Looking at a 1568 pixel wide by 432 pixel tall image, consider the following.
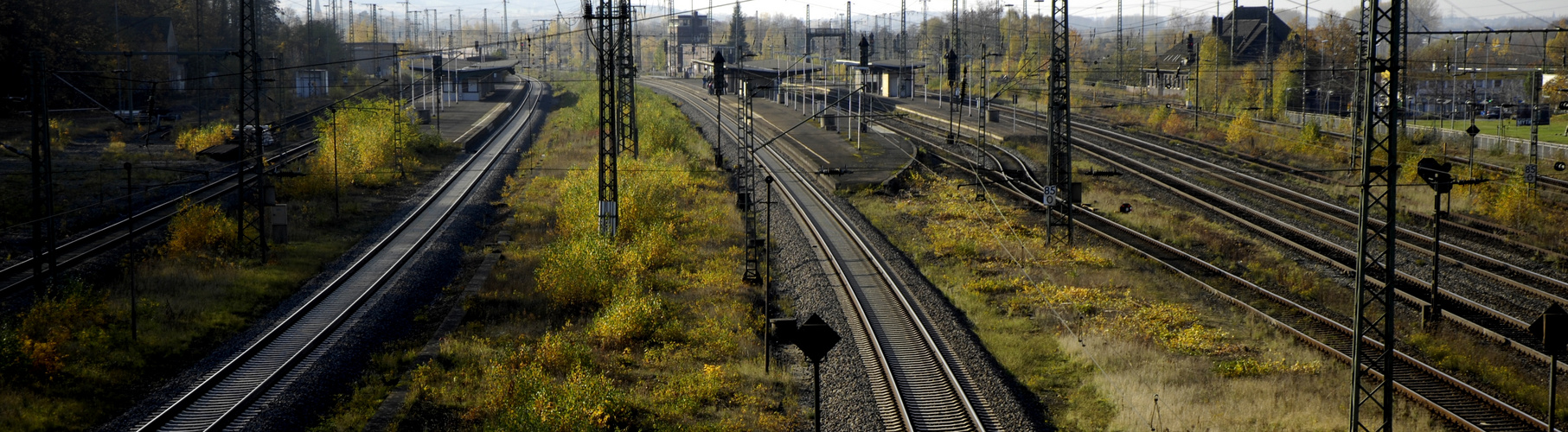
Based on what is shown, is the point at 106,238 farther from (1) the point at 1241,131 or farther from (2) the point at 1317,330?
(1) the point at 1241,131

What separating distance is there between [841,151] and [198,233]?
25635 mm

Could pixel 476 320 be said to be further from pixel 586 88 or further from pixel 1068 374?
pixel 586 88

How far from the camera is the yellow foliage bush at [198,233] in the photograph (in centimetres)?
2495

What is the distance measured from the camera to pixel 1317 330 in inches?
715

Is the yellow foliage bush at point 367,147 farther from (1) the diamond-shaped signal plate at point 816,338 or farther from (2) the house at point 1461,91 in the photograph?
(2) the house at point 1461,91

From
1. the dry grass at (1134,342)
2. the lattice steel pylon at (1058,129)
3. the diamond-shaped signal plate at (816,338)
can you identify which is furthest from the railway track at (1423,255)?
the diamond-shaped signal plate at (816,338)

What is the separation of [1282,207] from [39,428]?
29.6m

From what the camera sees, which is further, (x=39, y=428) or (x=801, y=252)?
(x=801, y=252)

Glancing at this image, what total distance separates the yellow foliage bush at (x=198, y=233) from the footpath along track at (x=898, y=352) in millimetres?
15110

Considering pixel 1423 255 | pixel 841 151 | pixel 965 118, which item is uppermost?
pixel 965 118

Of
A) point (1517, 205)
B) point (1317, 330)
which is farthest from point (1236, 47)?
point (1317, 330)

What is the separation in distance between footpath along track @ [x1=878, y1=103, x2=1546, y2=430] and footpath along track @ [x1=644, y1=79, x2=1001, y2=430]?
6.22m

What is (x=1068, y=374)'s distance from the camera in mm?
16031

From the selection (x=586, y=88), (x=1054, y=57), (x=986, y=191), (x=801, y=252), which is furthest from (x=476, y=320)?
(x=586, y=88)
